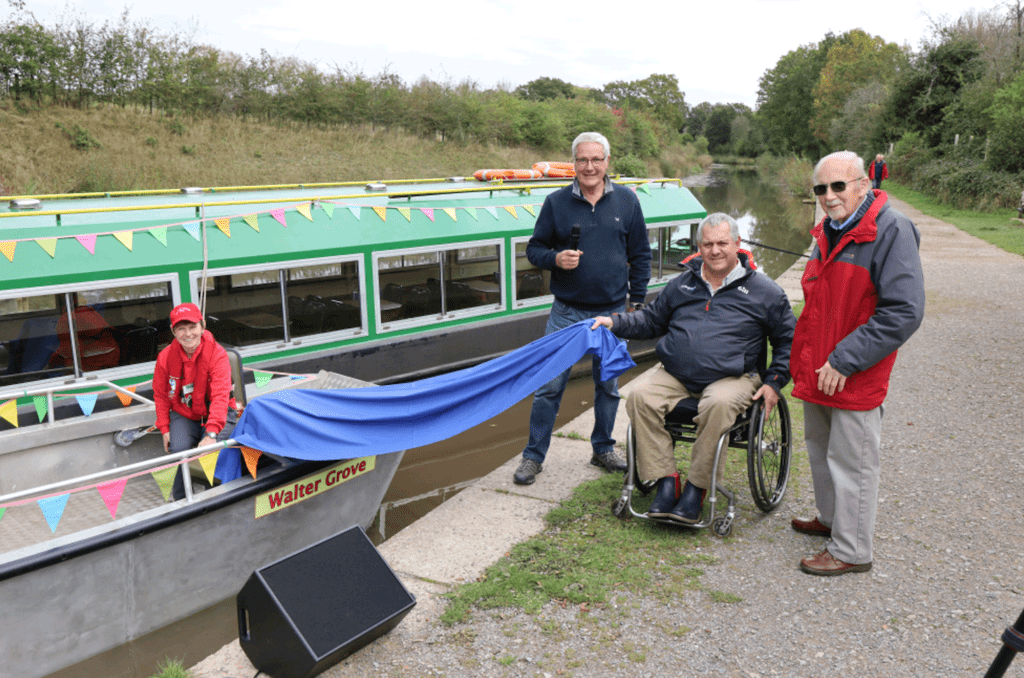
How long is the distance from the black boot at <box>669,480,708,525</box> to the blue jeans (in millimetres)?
1051

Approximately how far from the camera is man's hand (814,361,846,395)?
3.98m

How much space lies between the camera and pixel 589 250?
5.50 m

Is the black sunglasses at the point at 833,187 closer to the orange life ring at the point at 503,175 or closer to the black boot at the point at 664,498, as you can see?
the black boot at the point at 664,498

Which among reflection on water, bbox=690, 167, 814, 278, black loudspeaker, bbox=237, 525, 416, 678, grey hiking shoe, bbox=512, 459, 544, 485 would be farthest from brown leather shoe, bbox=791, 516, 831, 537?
reflection on water, bbox=690, 167, 814, 278

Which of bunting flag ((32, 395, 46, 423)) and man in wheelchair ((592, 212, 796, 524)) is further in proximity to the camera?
bunting flag ((32, 395, 46, 423))

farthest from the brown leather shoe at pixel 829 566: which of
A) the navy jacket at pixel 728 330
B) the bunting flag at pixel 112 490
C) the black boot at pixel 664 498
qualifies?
the bunting flag at pixel 112 490

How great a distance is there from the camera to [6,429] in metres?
6.11

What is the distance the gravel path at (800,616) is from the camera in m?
3.69

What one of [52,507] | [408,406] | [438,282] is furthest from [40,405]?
[438,282]

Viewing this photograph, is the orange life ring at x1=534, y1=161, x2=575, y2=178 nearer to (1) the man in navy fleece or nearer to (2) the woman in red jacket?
(1) the man in navy fleece

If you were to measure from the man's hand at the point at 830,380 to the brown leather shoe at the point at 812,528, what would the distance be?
1199 mm

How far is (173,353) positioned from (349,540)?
227 cm

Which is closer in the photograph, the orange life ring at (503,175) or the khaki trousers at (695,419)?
the khaki trousers at (695,419)

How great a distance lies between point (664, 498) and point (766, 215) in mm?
33485
